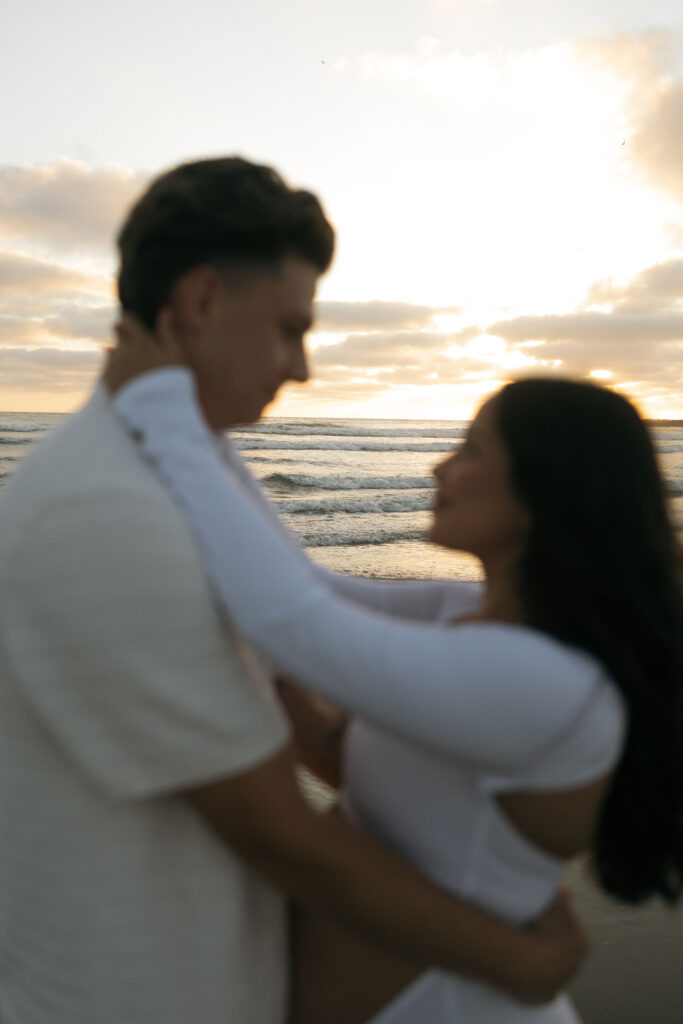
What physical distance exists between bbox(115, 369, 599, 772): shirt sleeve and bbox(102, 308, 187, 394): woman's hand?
188mm

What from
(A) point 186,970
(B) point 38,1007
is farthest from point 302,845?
(B) point 38,1007

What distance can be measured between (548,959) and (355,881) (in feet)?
1.28

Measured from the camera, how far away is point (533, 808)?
128 cm

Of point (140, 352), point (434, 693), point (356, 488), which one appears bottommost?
point (356, 488)

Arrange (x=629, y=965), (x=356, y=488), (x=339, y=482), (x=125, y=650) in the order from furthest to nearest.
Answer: (x=339, y=482), (x=356, y=488), (x=629, y=965), (x=125, y=650)

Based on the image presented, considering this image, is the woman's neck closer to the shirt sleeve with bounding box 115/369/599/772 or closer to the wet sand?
the shirt sleeve with bounding box 115/369/599/772

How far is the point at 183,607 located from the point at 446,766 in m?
0.57

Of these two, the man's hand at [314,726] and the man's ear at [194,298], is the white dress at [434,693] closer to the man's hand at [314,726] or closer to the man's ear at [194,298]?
the man's ear at [194,298]

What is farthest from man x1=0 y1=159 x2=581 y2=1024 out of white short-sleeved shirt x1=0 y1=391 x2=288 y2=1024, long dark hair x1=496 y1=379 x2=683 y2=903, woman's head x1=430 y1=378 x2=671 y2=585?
woman's head x1=430 y1=378 x2=671 y2=585

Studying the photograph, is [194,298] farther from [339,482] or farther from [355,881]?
[339,482]

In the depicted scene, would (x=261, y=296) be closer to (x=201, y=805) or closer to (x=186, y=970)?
(x=201, y=805)

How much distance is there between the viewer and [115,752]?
1.11 m

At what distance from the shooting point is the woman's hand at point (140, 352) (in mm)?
1401

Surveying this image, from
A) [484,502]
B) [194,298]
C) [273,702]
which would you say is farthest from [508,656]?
[194,298]
